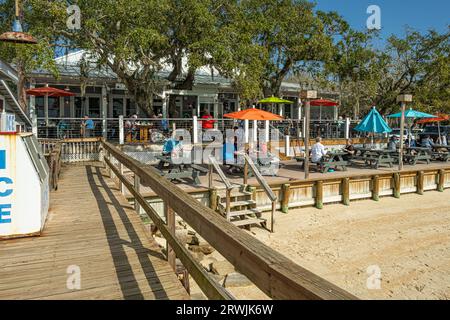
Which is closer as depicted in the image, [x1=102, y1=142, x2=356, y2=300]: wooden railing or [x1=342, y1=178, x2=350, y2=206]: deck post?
[x1=102, y1=142, x2=356, y2=300]: wooden railing

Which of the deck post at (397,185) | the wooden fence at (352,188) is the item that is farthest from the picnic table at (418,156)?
the deck post at (397,185)

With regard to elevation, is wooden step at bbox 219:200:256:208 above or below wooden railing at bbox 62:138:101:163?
below

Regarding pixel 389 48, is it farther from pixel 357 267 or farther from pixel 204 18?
pixel 357 267

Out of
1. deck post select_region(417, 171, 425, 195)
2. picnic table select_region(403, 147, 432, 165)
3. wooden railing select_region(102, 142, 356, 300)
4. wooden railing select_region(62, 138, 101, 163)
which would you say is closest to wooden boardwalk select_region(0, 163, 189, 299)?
wooden railing select_region(102, 142, 356, 300)

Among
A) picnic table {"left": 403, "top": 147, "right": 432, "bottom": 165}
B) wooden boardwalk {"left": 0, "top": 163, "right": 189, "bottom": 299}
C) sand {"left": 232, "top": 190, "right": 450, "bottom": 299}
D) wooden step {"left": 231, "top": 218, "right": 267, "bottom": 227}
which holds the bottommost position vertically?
sand {"left": 232, "top": 190, "right": 450, "bottom": 299}

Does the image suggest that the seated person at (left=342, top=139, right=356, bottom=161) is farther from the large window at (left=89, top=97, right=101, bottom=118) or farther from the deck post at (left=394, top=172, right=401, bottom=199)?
the large window at (left=89, top=97, right=101, bottom=118)

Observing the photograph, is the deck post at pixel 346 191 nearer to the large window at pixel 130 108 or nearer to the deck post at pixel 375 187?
the deck post at pixel 375 187

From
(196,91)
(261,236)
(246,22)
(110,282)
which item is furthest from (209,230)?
(196,91)

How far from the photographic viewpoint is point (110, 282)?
3.58m

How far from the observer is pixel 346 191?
1302 centimetres

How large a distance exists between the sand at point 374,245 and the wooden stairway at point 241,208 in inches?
14.6

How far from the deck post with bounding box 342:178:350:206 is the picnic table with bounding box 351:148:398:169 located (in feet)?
10.3

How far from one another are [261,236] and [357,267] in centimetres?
255

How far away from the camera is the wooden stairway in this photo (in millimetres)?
10677
